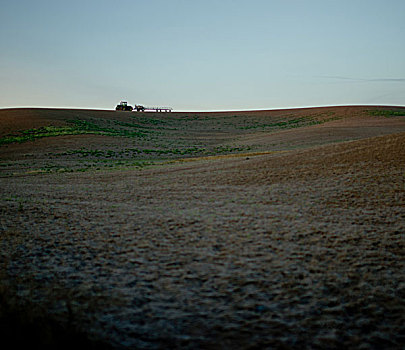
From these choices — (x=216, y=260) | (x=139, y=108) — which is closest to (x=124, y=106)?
(x=139, y=108)

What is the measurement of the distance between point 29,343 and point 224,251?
10.1 ft

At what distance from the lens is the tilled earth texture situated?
3.51m

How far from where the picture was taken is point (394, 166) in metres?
10.5

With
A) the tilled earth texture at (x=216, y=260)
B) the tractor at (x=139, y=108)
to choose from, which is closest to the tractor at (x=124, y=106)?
the tractor at (x=139, y=108)

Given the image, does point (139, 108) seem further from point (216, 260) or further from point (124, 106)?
point (216, 260)

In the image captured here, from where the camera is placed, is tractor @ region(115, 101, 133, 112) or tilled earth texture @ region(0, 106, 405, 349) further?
tractor @ region(115, 101, 133, 112)

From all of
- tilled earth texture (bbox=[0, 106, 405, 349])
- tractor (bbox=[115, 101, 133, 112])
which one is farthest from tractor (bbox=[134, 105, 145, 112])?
tilled earth texture (bbox=[0, 106, 405, 349])

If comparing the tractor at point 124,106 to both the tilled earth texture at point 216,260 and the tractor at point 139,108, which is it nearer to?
the tractor at point 139,108

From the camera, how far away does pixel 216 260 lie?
5242mm

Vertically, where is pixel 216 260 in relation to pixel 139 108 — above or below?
below

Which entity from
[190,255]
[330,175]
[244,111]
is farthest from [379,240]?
[244,111]

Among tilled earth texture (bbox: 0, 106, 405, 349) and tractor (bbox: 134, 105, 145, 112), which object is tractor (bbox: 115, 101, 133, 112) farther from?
tilled earth texture (bbox: 0, 106, 405, 349)

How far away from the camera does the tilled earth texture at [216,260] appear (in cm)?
351

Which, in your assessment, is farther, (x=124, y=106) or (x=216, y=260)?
(x=124, y=106)
